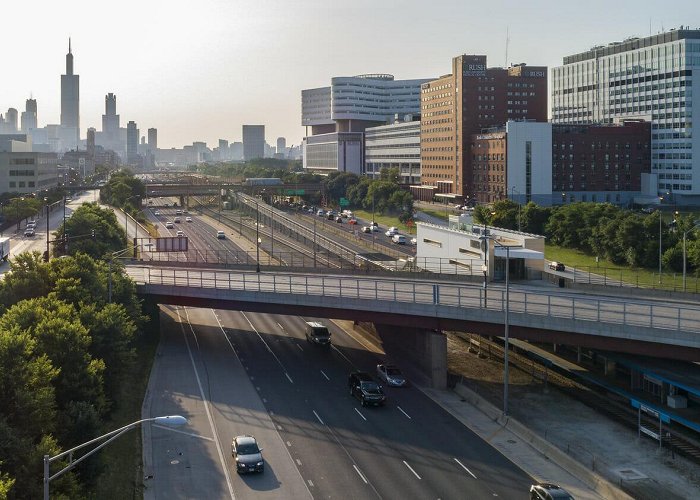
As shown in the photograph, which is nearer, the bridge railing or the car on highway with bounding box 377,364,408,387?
the bridge railing

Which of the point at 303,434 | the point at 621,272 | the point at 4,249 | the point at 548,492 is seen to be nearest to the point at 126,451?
the point at 303,434

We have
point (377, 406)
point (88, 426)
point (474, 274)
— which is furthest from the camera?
point (474, 274)

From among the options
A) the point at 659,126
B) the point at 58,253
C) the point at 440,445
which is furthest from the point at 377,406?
the point at 659,126

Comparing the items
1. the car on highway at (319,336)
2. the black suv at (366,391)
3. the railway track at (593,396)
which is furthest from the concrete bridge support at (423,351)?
the railway track at (593,396)

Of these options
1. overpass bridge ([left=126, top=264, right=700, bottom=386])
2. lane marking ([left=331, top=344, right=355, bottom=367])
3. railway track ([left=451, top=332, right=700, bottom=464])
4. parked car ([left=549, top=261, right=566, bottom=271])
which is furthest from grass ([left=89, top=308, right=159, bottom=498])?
Result: parked car ([left=549, top=261, right=566, bottom=271])

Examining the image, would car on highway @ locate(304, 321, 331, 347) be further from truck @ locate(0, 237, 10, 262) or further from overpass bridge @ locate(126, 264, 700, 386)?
truck @ locate(0, 237, 10, 262)

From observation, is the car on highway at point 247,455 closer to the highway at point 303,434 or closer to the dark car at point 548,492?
the highway at point 303,434

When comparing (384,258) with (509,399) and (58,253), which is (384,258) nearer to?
(58,253)
